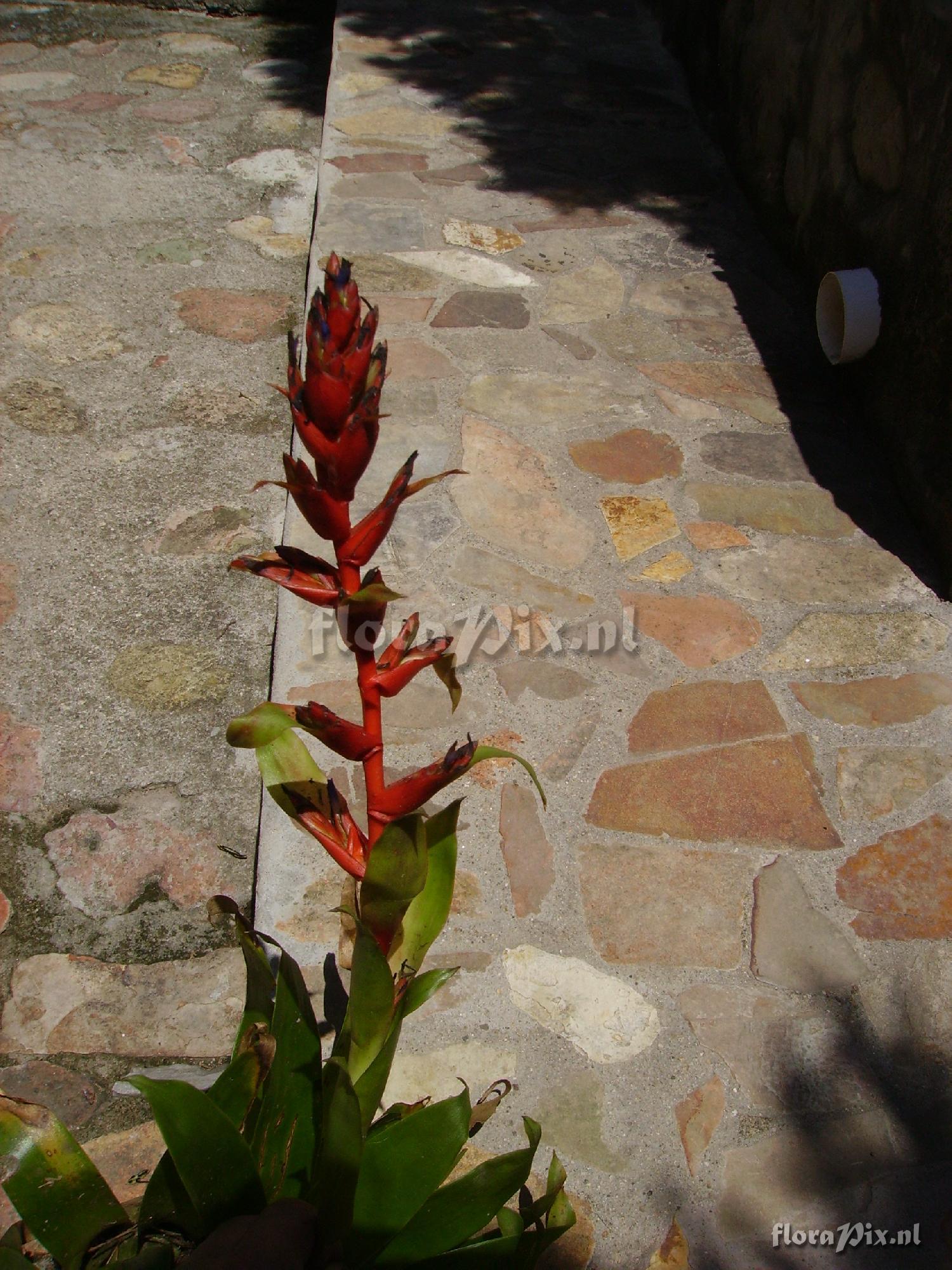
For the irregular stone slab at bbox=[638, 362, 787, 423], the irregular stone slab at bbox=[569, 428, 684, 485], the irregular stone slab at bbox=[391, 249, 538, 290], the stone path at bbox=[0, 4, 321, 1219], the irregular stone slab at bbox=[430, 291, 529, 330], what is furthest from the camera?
the irregular stone slab at bbox=[391, 249, 538, 290]

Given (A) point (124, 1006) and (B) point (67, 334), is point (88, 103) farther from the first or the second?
(A) point (124, 1006)

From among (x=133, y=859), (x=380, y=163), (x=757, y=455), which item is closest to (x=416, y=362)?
(x=757, y=455)

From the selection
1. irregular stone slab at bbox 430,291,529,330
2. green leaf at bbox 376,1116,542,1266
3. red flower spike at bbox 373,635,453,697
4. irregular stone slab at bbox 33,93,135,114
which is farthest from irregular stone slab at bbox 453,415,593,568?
irregular stone slab at bbox 33,93,135,114

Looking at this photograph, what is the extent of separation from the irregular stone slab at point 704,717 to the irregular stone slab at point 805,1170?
2.60 ft

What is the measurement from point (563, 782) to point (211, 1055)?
31.7 inches

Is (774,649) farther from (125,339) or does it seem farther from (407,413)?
(125,339)

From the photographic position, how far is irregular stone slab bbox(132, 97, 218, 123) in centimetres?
508

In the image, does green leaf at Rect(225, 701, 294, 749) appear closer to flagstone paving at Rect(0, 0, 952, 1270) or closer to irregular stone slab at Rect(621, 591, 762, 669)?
flagstone paving at Rect(0, 0, 952, 1270)

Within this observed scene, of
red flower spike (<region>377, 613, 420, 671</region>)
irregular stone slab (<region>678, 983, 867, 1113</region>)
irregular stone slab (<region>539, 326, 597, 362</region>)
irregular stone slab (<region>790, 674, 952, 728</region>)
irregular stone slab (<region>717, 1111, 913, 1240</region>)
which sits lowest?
irregular stone slab (<region>717, 1111, 913, 1240</region>)

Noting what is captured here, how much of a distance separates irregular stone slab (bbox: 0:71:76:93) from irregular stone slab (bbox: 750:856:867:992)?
16.9ft

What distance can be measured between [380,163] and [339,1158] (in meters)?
4.16

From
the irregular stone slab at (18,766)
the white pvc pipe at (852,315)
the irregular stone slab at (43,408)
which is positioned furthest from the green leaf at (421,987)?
the irregular stone slab at (43,408)

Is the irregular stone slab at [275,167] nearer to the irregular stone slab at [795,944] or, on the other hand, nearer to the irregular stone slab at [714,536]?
the irregular stone slab at [714,536]

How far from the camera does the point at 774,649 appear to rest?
2496 millimetres
